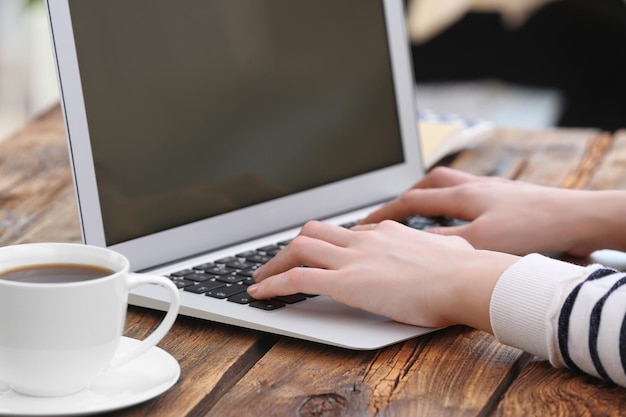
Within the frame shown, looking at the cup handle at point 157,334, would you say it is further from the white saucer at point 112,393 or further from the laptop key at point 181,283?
the laptop key at point 181,283

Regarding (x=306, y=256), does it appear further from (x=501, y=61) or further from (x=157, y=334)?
(x=501, y=61)

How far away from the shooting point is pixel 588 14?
386 cm

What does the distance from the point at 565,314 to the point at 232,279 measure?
0.33m

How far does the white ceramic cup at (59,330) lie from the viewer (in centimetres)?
60

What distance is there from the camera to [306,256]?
831mm

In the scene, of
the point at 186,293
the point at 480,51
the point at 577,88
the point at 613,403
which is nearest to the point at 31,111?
the point at 480,51

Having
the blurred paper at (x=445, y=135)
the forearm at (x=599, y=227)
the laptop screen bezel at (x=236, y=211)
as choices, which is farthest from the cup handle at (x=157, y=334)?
the blurred paper at (x=445, y=135)

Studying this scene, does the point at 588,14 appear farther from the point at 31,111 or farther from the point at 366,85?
the point at 366,85

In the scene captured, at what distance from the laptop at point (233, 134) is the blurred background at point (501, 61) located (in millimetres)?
2639

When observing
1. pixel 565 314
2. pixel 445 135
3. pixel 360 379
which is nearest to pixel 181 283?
pixel 360 379

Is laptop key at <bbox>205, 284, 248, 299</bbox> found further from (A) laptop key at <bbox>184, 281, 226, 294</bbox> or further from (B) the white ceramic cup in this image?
(B) the white ceramic cup

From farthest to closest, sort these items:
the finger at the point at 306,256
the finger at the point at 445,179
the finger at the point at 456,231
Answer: the finger at the point at 445,179 → the finger at the point at 456,231 → the finger at the point at 306,256

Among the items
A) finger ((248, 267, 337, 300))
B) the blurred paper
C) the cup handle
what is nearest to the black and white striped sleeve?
finger ((248, 267, 337, 300))

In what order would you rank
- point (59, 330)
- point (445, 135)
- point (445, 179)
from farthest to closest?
point (445, 135)
point (445, 179)
point (59, 330)
